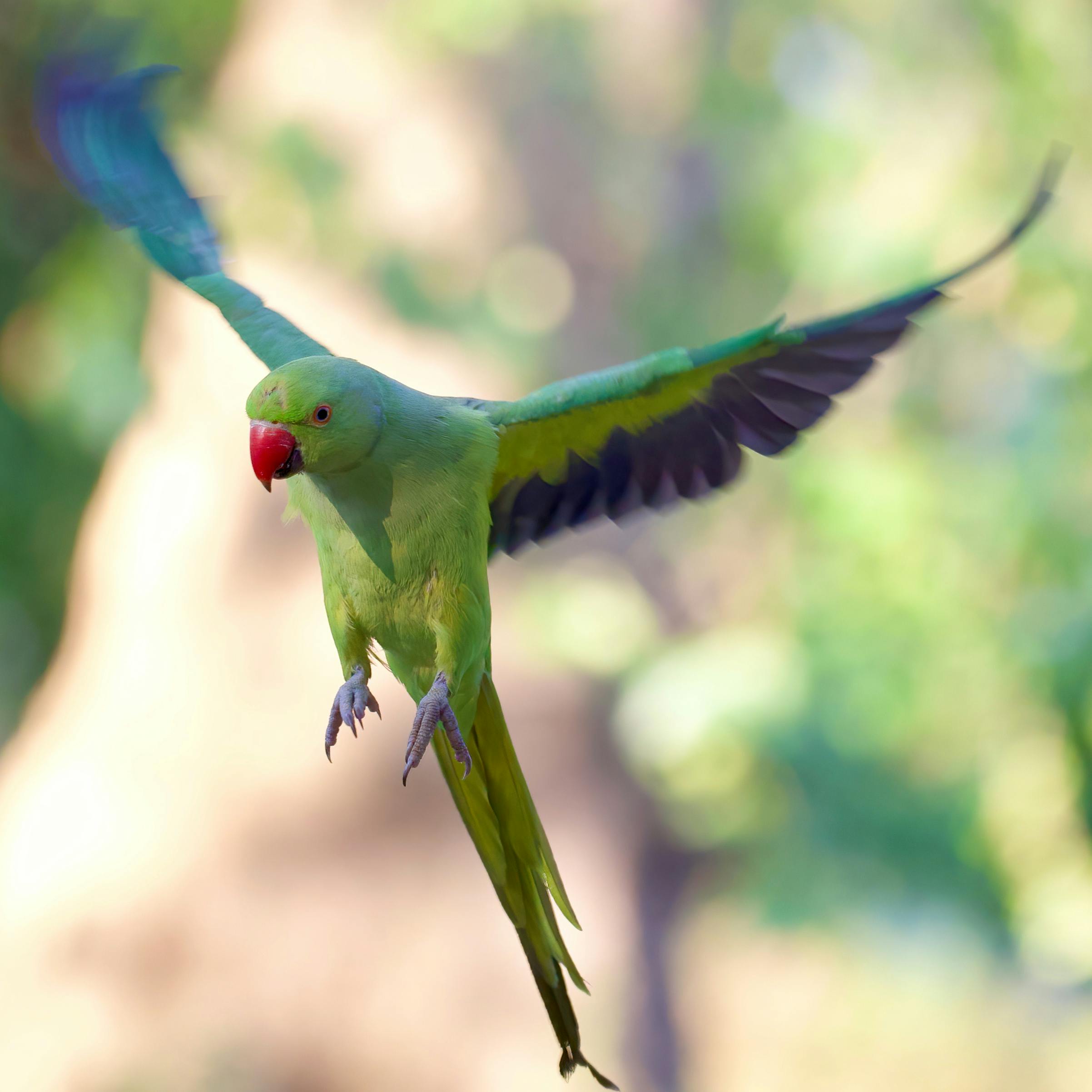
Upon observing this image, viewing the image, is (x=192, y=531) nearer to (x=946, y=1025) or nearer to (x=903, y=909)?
(x=903, y=909)

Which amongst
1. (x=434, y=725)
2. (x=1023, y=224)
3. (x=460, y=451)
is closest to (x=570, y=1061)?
(x=434, y=725)

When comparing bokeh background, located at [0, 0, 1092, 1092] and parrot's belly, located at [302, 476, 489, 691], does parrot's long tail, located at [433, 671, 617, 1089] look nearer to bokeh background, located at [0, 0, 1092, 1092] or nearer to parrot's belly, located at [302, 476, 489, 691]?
parrot's belly, located at [302, 476, 489, 691]

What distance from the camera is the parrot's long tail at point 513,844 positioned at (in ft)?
3.94

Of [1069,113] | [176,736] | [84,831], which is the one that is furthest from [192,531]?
[1069,113]

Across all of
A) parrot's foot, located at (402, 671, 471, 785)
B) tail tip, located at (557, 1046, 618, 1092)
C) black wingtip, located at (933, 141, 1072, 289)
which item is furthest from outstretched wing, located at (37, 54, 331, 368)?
tail tip, located at (557, 1046, 618, 1092)

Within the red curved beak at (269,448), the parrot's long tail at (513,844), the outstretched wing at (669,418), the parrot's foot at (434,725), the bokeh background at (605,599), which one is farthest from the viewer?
the bokeh background at (605,599)

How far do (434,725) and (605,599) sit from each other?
12.5ft

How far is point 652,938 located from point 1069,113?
3.99 meters

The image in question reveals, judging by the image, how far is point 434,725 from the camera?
0.97 m

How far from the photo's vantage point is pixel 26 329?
5.66 meters

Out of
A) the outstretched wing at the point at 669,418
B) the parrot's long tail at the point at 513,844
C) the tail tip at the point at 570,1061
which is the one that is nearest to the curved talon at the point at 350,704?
the parrot's long tail at the point at 513,844

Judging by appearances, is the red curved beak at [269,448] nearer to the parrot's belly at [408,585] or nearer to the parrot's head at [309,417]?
the parrot's head at [309,417]

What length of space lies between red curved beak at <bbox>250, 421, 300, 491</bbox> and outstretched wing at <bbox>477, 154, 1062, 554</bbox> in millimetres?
304

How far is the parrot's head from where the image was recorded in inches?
33.0
